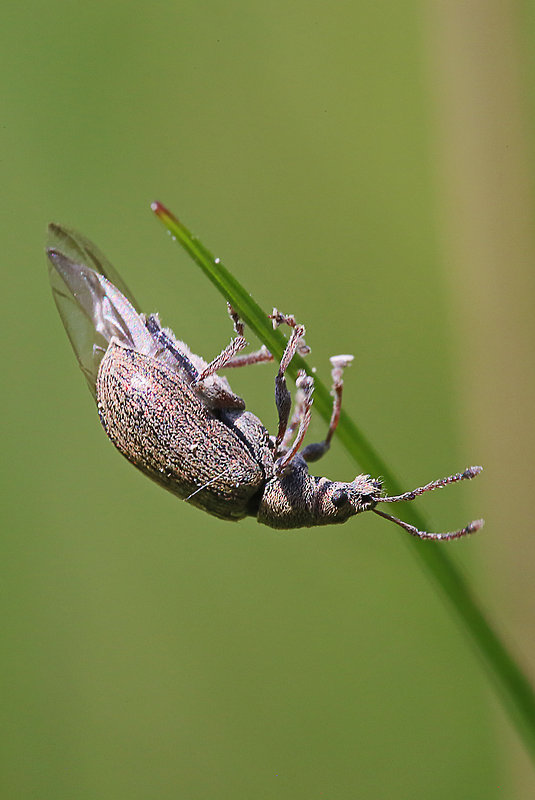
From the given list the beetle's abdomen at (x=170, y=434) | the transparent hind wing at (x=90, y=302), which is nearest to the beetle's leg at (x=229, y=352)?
the beetle's abdomen at (x=170, y=434)

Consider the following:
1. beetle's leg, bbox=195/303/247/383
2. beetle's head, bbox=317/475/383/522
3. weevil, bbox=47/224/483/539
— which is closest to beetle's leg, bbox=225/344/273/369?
weevil, bbox=47/224/483/539

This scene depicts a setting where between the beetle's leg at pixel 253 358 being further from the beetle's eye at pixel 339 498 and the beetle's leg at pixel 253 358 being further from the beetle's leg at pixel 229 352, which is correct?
the beetle's eye at pixel 339 498

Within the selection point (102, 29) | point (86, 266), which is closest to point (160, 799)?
point (86, 266)

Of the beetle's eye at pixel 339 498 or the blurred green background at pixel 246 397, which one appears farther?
the blurred green background at pixel 246 397

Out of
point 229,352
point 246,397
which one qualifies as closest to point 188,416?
point 229,352

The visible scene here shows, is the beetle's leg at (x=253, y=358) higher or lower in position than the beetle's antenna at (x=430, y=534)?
higher

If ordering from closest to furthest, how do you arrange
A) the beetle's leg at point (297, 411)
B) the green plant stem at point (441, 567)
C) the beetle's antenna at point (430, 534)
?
the green plant stem at point (441, 567) < the beetle's antenna at point (430, 534) < the beetle's leg at point (297, 411)

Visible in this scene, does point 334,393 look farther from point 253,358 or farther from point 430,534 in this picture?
point 430,534
